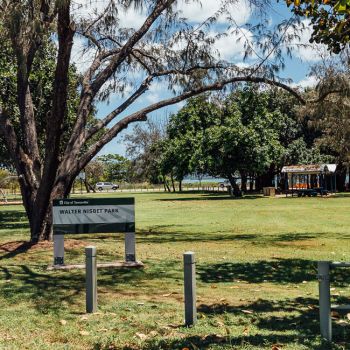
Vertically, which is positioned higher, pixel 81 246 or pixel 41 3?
pixel 41 3

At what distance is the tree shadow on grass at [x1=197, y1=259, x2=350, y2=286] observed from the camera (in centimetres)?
903

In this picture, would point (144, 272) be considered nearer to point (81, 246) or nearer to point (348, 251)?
point (81, 246)

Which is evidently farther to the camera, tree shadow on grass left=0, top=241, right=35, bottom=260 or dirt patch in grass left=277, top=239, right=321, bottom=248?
dirt patch in grass left=277, top=239, right=321, bottom=248

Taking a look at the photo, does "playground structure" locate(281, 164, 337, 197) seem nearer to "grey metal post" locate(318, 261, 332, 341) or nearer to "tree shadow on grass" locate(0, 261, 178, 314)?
"tree shadow on grass" locate(0, 261, 178, 314)

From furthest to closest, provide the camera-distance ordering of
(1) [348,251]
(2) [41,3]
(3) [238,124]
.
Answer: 1. (3) [238,124]
2. (1) [348,251]
3. (2) [41,3]

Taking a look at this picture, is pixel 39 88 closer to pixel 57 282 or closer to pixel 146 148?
pixel 57 282

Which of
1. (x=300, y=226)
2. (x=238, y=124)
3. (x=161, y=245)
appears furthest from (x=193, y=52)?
(x=238, y=124)

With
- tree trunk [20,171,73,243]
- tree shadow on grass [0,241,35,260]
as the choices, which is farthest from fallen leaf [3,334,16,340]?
tree trunk [20,171,73,243]

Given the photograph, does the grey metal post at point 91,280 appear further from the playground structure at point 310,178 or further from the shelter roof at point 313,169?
the shelter roof at point 313,169

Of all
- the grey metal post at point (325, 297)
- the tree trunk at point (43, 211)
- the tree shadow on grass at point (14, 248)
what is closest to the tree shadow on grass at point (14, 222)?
the tree shadow on grass at point (14, 248)

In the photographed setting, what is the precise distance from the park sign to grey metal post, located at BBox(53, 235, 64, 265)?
9 centimetres

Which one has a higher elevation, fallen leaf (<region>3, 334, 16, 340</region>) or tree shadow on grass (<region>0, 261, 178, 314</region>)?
tree shadow on grass (<region>0, 261, 178, 314</region>)

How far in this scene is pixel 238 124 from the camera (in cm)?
4362

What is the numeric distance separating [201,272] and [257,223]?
10.9m
